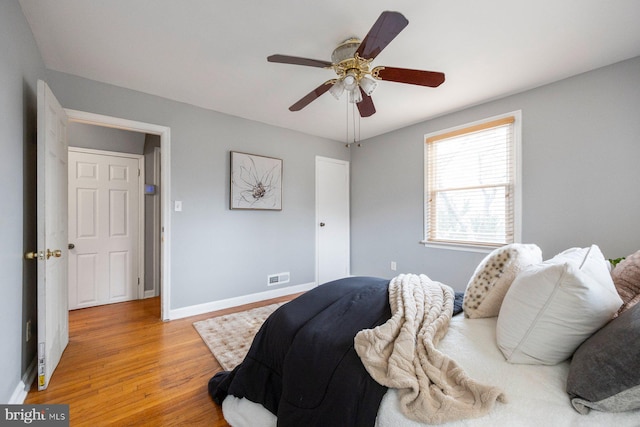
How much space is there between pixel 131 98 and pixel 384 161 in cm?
322

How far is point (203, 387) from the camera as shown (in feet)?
5.83

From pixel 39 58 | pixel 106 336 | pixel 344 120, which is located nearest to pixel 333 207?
pixel 344 120

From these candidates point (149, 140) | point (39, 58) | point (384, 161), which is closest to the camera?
point (39, 58)

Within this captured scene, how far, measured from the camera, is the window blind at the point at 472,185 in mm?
2865

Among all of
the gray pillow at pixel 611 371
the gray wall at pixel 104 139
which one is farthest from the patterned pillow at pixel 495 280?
the gray wall at pixel 104 139

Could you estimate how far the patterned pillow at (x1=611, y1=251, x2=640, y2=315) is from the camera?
42.8 inches

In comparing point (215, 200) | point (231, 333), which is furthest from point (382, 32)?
point (231, 333)

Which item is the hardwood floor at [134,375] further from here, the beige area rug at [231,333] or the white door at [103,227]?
the white door at [103,227]

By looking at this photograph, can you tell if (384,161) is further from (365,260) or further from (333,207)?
(365,260)

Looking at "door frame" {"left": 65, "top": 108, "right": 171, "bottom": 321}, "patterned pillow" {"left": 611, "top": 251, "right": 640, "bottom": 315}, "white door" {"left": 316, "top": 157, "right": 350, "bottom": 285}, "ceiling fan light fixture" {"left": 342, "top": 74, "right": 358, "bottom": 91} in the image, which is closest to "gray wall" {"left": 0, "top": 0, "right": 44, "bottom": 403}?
"door frame" {"left": 65, "top": 108, "right": 171, "bottom": 321}

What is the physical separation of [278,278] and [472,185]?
2.78 metres

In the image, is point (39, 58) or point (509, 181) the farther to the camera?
point (509, 181)

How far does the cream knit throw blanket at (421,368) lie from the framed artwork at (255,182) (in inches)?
102

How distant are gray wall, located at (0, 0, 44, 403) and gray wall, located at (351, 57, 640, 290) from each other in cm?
372
